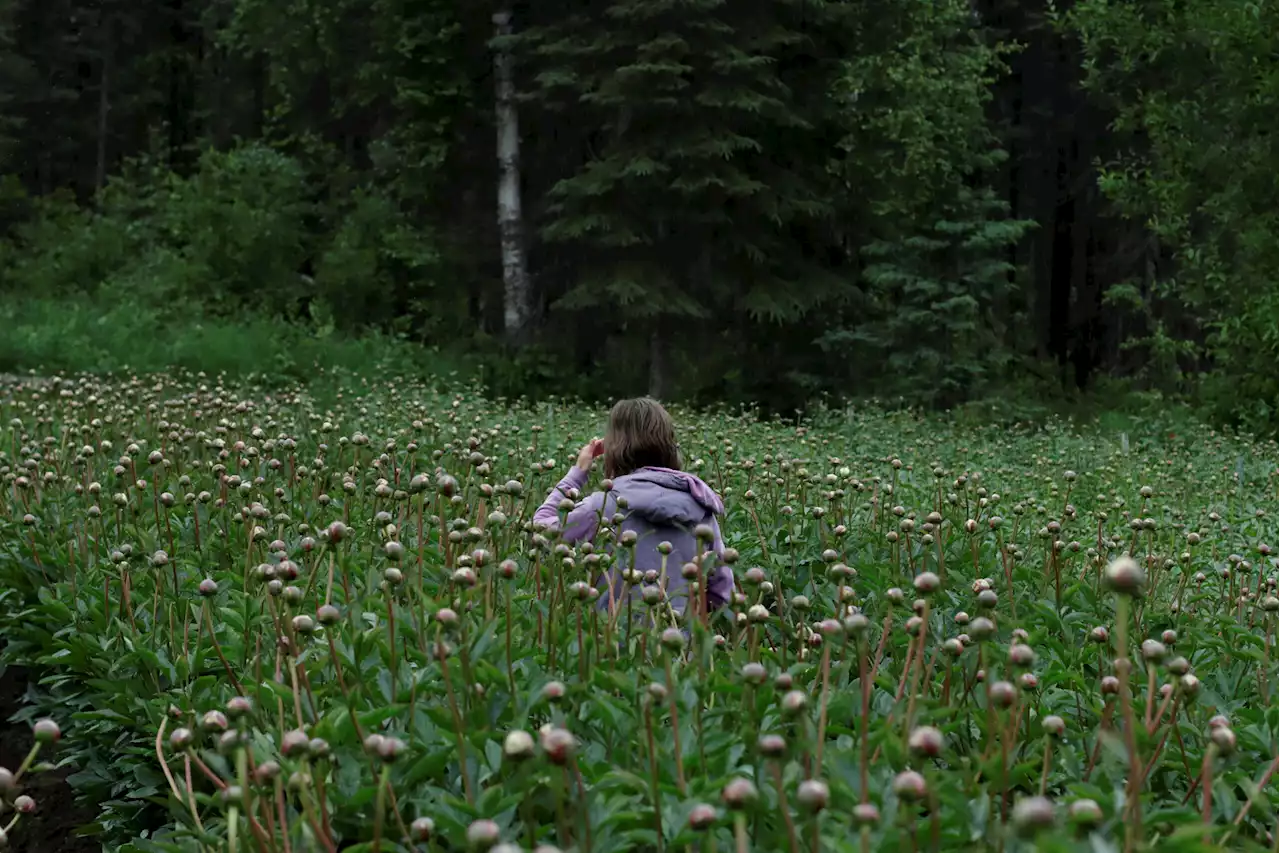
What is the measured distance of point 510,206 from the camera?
19.5 m

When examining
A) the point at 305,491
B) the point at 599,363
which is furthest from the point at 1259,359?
the point at 305,491

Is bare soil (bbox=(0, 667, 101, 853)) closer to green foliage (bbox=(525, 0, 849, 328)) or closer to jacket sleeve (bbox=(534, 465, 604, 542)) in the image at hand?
jacket sleeve (bbox=(534, 465, 604, 542))

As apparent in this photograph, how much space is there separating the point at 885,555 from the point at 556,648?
222 cm

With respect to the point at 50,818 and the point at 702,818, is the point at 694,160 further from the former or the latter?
the point at 702,818

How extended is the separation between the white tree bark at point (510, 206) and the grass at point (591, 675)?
1304cm

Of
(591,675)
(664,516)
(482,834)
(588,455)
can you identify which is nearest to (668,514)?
(664,516)

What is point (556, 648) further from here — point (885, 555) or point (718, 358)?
point (718, 358)

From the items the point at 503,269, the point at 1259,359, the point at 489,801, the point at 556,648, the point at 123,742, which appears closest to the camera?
the point at 489,801

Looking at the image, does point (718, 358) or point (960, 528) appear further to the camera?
point (718, 358)

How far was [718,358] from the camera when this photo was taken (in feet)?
62.6

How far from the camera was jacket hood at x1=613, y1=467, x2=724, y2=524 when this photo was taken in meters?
4.54

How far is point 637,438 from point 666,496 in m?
0.45

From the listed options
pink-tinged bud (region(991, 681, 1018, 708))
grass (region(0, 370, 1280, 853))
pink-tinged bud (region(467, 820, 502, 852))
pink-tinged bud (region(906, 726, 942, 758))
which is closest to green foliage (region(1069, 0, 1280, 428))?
grass (region(0, 370, 1280, 853))

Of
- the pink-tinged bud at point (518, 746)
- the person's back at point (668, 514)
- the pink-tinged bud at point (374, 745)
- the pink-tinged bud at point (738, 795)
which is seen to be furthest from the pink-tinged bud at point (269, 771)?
the person's back at point (668, 514)
